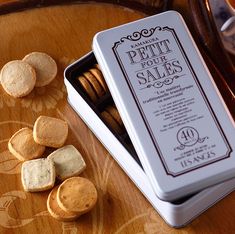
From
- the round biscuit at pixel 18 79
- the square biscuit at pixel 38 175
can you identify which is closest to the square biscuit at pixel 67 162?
the square biscuit at pixel 38 175

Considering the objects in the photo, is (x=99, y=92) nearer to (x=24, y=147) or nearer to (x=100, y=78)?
(x=100, y=78)

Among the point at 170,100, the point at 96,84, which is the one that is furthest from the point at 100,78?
the point at 170,100

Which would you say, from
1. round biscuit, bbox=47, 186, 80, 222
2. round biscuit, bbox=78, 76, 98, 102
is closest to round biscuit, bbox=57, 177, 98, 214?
round biscuit, bbox=47, 186, 80, 222

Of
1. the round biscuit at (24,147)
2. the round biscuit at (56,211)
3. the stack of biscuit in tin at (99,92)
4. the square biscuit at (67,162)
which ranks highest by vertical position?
the stack of biscuit in tin at (99,92)

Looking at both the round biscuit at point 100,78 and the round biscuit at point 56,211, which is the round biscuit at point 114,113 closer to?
the round biscuit at point 100,78

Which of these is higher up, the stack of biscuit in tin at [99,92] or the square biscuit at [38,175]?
the stack of biscuit in tin at [99,92]

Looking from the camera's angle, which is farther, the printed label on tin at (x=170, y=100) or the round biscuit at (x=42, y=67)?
the round biscuit at (x=42, y=67)

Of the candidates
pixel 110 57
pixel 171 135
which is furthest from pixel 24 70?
pixel 171 135
